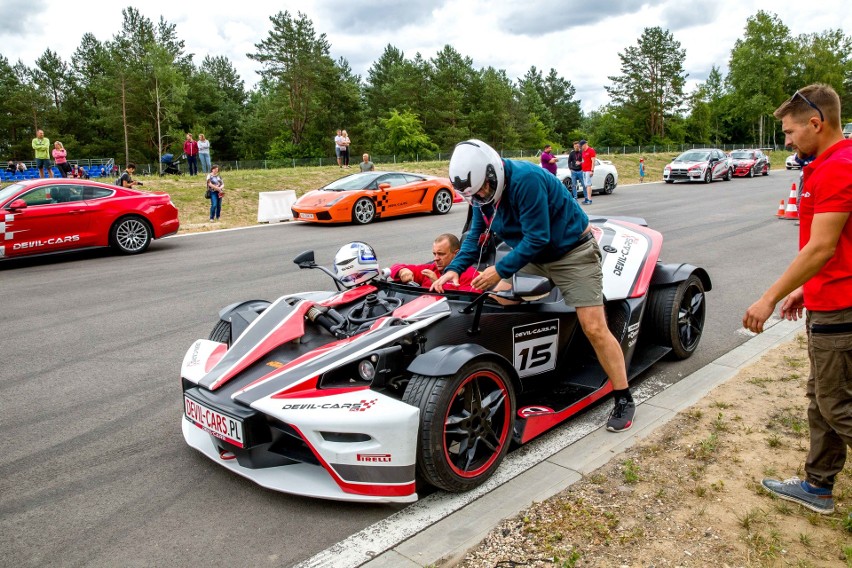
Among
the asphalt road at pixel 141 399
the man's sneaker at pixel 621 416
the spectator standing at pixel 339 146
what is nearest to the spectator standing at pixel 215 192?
the asphalt road at pixel 141 399

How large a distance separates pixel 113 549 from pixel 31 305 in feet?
18.3

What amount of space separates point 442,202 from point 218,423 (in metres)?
13.3

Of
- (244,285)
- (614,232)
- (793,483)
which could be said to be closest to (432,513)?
(793,483)

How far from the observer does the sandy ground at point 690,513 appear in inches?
101

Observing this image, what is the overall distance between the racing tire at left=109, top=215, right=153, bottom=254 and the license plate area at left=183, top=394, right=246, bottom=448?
867cm

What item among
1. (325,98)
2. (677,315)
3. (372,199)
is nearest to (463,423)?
(677,315)

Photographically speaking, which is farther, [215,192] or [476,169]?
[215,192]

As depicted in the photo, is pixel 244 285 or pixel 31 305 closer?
pixel 31 305

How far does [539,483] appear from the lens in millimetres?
3154

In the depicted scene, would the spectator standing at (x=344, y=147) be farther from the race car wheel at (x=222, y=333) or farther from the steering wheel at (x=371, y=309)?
the steering wheel at (x=371, y=309)

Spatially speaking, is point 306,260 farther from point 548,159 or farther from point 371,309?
point 548,159

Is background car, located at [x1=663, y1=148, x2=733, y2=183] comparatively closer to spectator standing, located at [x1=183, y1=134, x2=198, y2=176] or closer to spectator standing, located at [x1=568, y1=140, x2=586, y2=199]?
spectator standing, located at [x1=568, y1=140, x2=586, y2=199]

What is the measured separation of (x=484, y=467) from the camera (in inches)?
125

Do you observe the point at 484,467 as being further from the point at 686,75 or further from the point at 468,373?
the point at 686,75
